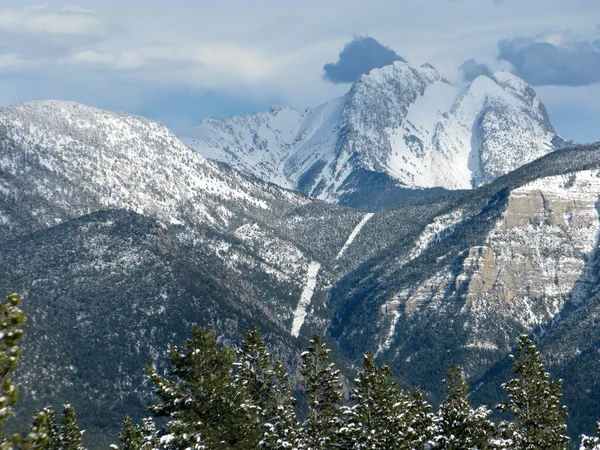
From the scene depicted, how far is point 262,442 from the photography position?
7744 centimetres

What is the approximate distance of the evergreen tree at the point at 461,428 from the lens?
8606cm

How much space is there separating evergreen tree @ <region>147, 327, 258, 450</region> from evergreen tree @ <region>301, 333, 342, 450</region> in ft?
41.3

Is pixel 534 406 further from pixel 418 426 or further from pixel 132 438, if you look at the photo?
pixel 132 438

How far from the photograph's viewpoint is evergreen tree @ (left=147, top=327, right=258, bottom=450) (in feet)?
225

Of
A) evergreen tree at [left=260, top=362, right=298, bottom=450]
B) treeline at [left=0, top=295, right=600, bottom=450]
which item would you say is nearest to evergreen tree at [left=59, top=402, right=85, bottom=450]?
treeline at [left=0, top=295, right=600, bottom=450]

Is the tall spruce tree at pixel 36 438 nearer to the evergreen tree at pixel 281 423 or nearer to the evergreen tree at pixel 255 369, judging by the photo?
the evergreen tree at pixel 281 423

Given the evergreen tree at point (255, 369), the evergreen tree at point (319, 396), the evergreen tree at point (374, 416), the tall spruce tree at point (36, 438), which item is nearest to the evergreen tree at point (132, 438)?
the evergreen tree at point (255, 369)

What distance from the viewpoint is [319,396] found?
276 feet

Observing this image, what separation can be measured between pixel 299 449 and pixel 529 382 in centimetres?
2441

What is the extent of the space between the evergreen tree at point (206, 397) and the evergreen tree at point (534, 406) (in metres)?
28.5

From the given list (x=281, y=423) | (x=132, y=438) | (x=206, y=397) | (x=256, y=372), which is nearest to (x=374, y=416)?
(x=281, y=423)

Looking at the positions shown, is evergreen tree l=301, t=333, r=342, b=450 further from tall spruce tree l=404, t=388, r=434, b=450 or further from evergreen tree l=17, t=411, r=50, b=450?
evergreen tree l=17, t=411, r=50, b=450

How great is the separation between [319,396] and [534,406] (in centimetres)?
2128

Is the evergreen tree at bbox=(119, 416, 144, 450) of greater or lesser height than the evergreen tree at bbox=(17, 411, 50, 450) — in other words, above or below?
above
